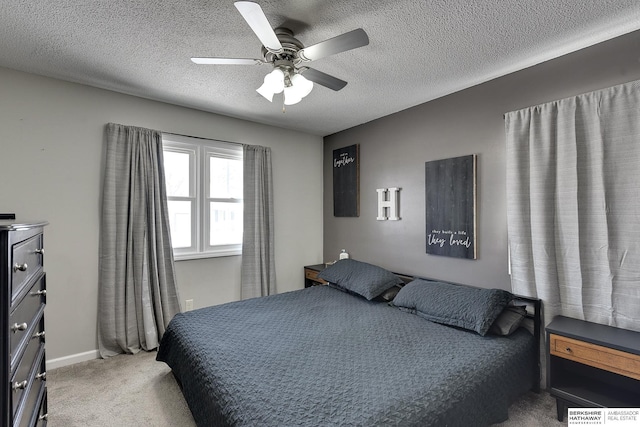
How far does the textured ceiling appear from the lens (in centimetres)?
169

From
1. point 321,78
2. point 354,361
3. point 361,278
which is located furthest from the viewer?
point 361,278

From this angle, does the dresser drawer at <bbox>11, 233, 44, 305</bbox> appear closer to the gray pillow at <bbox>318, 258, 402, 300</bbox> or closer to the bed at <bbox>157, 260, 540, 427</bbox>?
the bed at <bbox>157, 260, 540, 427</bbox>

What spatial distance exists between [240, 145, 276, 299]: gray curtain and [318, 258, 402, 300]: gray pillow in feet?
2.51

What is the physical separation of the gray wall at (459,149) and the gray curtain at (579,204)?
0.15 meters

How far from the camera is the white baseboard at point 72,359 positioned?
2574 mm

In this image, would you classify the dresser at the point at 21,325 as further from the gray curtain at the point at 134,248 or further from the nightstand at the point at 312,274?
the nightstand at the point at 312,274

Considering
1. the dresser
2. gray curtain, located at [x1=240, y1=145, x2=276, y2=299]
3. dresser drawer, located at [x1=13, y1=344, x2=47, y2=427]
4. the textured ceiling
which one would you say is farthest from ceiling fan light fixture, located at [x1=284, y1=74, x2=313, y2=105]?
dresser drawer, located at [x1=13, y1=344, x2=47, y2=427]

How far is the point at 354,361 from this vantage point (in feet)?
5.69

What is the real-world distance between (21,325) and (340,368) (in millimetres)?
1402

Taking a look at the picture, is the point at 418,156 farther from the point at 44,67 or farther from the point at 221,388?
the point at 44,67

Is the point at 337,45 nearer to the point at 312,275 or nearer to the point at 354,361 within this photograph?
the point at 354,361

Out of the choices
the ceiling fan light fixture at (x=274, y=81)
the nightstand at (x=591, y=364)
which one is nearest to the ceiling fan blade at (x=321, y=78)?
the ceiling fan light fixture at (x=274, y=81)

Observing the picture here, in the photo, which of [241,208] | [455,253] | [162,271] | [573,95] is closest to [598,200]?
[573,95]

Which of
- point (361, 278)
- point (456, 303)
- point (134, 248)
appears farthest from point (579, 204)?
point (134, 248)
